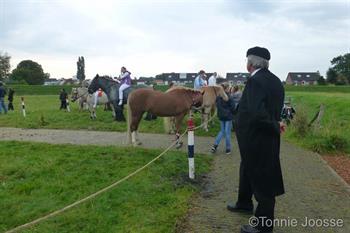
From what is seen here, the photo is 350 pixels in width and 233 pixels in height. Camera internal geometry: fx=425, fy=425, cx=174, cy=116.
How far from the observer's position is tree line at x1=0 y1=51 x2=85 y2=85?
102m

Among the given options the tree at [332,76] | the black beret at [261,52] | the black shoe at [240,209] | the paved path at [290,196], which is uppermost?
the tree at [332,76]

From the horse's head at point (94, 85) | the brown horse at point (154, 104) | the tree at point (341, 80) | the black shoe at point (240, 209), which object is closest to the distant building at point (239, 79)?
the black shoe at point (240, 209)

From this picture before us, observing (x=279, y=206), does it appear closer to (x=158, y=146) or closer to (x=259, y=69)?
(x=259, y=69)

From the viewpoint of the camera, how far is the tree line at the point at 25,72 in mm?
101562

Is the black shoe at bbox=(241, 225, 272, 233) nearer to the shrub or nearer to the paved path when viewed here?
the paved path

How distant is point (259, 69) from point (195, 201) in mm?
2550

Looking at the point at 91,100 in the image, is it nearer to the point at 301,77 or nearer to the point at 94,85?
the point at 94,85

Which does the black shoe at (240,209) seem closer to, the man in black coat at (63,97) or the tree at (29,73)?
the man in black coat at (63,97)

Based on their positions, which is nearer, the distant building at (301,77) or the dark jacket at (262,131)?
the dark jacket at (262,131)

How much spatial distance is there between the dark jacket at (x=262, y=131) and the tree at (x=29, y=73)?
103 metres

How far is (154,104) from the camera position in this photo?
12742 mm

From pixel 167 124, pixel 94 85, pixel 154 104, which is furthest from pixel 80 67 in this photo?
pixel 154 104

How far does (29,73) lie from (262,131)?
104101mm

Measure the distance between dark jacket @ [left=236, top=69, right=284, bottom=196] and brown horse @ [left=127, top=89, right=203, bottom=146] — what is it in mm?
7361
